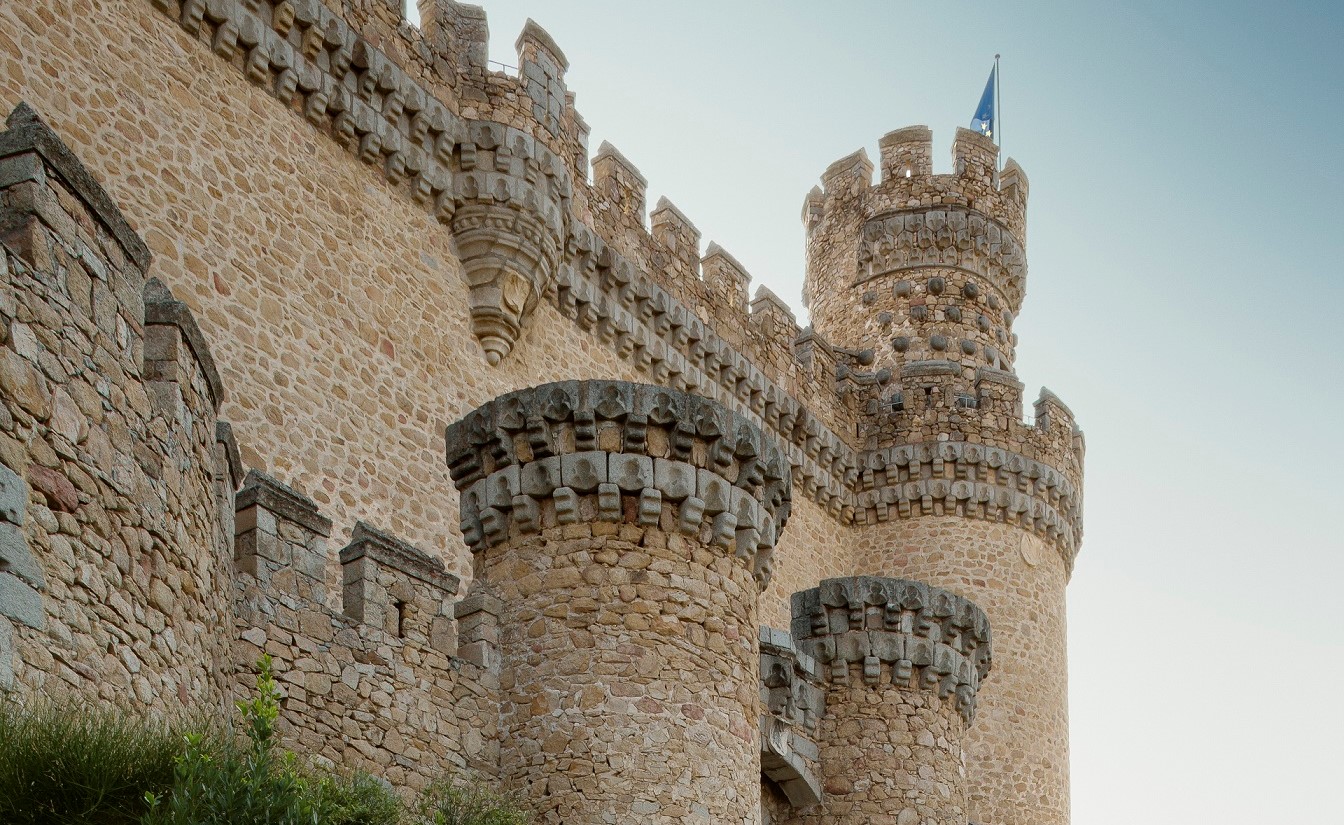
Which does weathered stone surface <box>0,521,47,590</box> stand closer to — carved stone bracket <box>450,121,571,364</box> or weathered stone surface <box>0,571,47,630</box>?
weathered stone surface <box>0,571,47,630</box>

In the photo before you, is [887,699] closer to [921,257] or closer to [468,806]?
[468,806]

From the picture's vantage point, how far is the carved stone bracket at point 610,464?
1018cm

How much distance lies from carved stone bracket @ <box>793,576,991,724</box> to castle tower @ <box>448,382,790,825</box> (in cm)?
284

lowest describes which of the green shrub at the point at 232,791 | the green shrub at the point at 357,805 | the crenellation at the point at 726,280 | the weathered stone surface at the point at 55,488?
the green shrub at the point at 232,791

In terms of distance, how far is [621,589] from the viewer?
10023 millimetres

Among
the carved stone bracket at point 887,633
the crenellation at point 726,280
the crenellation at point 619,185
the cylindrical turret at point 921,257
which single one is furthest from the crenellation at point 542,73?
the cylindrical turret at point 921,257

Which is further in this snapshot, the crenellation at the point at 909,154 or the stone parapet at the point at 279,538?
the crenellation at the point at 909,154

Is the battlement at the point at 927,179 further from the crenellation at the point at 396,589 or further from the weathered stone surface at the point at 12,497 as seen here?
the weathered stone surface at the point at 12,497

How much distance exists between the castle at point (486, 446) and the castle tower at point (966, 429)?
0.05 meters

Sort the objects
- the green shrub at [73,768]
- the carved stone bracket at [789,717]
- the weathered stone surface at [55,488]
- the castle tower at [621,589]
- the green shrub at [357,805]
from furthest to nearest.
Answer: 1. the carved stone bracket at [789,717]
2. the castle tower at [621,589]
3. the green shrub at [357,805]
4. the weathered stone surface at [55,488]
5. the green shrub at [73,768]

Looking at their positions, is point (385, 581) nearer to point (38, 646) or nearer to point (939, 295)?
point (38, 646)

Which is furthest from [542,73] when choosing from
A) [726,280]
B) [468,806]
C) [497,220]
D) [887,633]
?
[468,806]

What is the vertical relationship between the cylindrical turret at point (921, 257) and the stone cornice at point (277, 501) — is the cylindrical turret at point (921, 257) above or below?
above

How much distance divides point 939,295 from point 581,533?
13.7m
